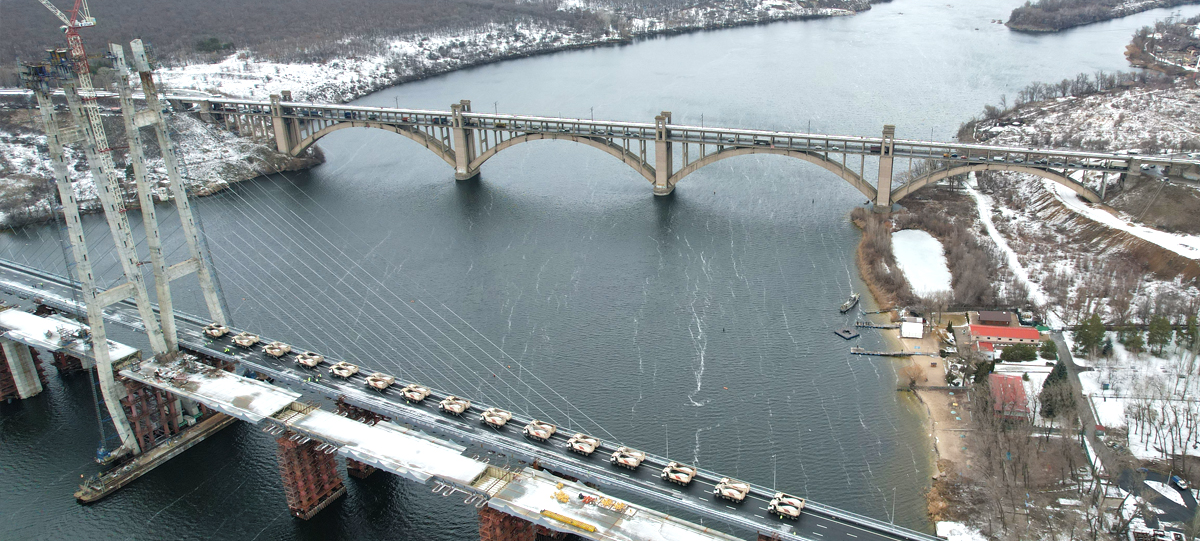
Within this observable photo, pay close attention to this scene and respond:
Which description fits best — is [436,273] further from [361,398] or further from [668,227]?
[361,398]

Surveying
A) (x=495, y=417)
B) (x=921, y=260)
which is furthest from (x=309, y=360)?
(x=921, y=260)

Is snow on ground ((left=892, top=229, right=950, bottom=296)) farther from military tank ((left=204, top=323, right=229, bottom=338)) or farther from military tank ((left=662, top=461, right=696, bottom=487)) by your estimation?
military tank ((left=204, top=323, right=229, bottom=338))

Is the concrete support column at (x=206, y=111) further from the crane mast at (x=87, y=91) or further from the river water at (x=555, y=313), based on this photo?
the crane mast at (x=87, y=91)

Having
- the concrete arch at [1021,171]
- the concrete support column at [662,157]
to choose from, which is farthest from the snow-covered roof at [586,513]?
Result: the concrete arch at [1021,171]

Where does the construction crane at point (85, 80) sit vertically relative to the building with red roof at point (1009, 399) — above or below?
above

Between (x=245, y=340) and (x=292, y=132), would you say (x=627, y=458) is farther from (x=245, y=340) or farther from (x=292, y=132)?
(x=292, y=132)
